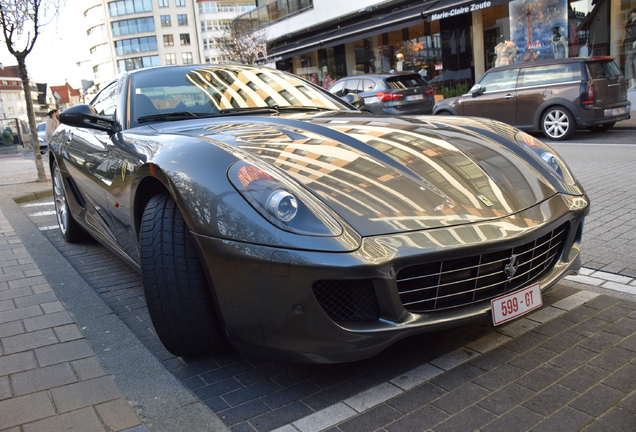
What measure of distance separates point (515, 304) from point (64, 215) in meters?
4.30

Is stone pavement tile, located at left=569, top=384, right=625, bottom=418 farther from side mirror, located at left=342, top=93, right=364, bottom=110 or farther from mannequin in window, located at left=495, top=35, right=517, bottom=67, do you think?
mannequin in window, located at left=495, top=35, right=517, bottom=67

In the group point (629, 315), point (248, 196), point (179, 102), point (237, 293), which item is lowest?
point (629, 315)

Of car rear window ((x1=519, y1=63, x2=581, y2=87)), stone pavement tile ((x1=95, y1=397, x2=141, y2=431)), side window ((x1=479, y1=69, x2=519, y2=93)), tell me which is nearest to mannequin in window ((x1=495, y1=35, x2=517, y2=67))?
side window ((x1=479, y1=69, x2=519, y2=93))

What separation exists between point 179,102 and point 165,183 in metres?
1.13

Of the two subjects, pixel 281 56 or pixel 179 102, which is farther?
pixel 281 56

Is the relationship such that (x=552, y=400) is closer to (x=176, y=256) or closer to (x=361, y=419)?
(x=361, y=419)

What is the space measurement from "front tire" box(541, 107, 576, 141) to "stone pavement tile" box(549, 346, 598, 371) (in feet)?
31.6

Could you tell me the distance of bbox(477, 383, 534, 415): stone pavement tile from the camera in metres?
2.07

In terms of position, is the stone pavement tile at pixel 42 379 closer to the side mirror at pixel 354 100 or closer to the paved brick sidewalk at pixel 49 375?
the paved brick sidewalk at pixel 49 375

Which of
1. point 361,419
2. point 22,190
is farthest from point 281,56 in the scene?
point 361,419

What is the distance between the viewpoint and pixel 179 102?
11.6 ft

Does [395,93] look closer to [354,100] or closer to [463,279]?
[354,100]

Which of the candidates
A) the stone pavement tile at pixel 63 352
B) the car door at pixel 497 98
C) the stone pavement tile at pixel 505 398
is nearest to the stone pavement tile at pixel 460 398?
the stone pavement tile at pixel 505 398

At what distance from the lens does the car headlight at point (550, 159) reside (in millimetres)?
2887
